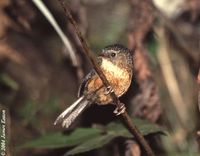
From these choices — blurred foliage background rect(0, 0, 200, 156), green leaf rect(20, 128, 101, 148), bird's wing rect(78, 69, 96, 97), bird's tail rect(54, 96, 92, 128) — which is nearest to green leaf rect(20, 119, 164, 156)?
green leaf rect(20, 128, 101, 148)

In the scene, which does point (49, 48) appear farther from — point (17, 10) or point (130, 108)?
point (130, 108)

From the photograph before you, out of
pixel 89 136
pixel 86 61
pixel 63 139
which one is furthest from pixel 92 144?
pixel 86 61

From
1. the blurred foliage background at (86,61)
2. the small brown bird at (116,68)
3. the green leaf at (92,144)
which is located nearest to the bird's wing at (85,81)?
the small brown bird at (116,68)

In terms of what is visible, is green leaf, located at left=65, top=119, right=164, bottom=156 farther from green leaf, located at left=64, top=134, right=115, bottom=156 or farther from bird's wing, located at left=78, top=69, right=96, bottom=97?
bird's wing, located at left=78, top=69, right=96, bottom=97

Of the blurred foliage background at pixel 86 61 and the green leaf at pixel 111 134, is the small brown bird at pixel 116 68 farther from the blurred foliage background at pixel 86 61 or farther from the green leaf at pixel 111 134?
the blurred foliage background at pixel 86 61

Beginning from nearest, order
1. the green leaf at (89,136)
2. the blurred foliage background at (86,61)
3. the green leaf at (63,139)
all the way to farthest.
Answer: the green leaf at (89,136), the green leaf at (63,139), the blurred foliage background at (86,61)

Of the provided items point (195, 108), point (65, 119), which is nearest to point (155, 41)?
point (195, 108)
